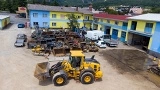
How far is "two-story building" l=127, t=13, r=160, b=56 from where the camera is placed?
24.8 metres

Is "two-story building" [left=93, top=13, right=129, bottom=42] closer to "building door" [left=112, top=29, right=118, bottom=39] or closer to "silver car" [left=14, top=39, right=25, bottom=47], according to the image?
"building door" [left=112, top=29, right=118, bottom=39]

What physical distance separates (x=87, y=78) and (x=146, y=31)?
18.2 m

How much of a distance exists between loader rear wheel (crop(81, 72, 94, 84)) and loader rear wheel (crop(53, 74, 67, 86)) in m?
1.59

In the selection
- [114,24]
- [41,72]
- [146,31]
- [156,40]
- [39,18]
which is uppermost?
[39,18]

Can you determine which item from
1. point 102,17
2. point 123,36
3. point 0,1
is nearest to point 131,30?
point 123,36

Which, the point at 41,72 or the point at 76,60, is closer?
the point at 41,72

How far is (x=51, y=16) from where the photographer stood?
139ft

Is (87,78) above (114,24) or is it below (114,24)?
below

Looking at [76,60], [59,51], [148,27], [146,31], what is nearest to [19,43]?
[59,51]

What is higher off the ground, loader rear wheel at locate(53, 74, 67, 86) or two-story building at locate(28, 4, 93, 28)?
two-story building at locate(28, 4, 93, 28)

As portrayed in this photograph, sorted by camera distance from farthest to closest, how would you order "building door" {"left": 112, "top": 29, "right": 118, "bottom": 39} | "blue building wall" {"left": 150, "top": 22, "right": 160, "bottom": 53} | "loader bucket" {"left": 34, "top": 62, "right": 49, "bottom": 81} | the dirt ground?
"building door" {"left": 112, "top": 29, "right": 118, "bottom": 39} → "blue building wall" {"left": 150, "top": 22, "right": 160, "bottom": 53} → the dirt ground → "loader bucket" {"left": 34, "top": 62, "right": 49, "bottom": 81}

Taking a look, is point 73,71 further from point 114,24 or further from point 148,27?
point 114,24

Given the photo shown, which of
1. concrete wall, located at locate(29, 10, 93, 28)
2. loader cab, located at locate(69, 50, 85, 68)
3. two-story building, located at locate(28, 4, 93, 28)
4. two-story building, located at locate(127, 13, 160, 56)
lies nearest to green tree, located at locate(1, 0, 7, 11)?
two-story building, located at locate(28, 4, 93, 28)

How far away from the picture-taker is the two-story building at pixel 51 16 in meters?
40.8
